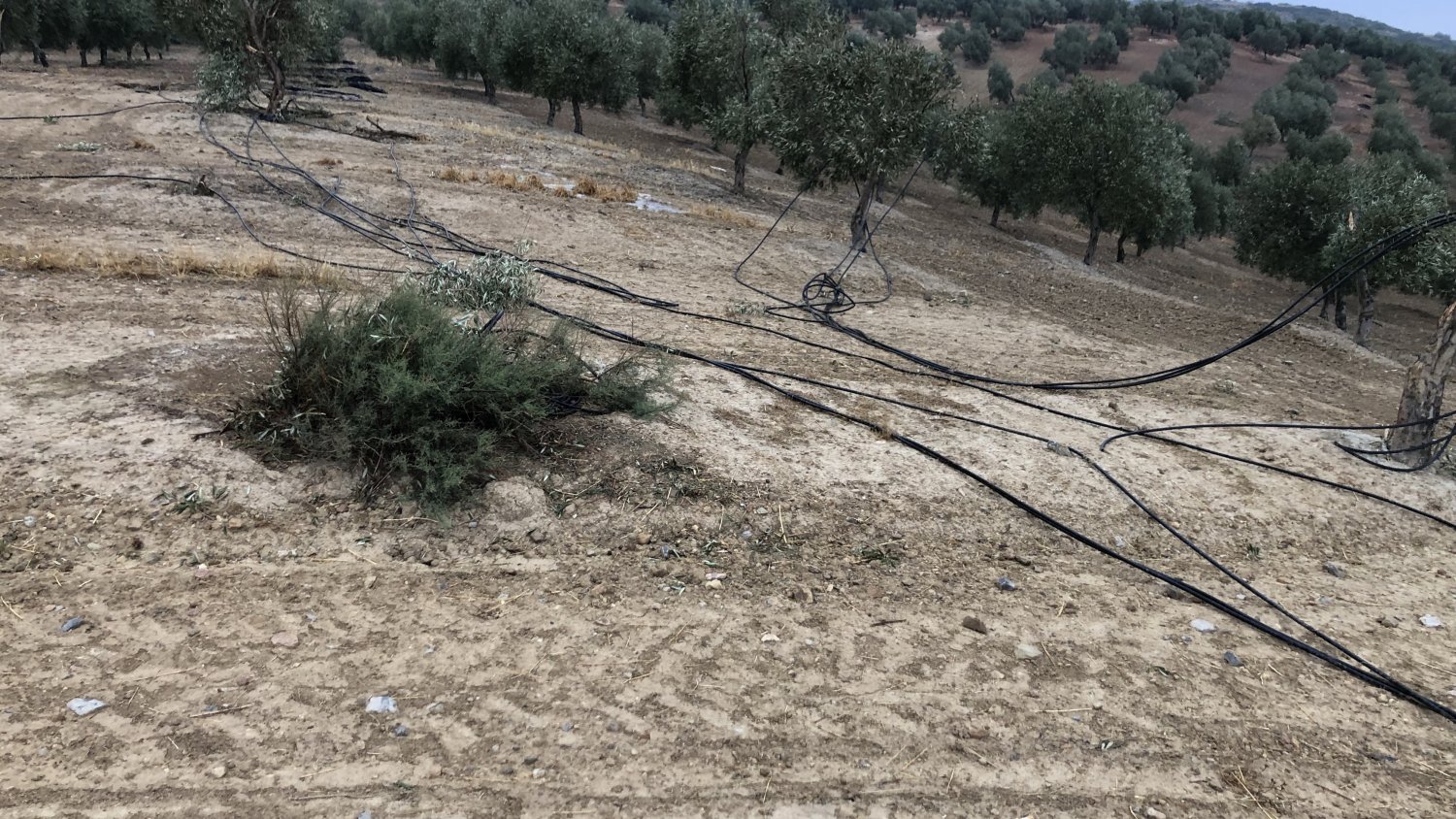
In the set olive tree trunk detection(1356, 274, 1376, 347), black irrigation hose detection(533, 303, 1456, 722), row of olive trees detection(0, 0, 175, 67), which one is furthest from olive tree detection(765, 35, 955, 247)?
row of olive trees detection(0, 0, 175, 67)

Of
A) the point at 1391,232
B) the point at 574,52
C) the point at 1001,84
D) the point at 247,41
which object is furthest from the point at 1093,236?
the point at 1001,84

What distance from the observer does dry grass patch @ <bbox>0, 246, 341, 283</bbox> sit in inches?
309

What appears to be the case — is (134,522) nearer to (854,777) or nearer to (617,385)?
(617,385)

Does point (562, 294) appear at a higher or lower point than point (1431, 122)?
lower

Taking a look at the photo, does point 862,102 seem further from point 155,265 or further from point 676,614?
point 676,614

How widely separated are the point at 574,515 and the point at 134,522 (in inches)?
89.4

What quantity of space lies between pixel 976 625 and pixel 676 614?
63.3 inches

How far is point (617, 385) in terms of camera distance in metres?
5.96

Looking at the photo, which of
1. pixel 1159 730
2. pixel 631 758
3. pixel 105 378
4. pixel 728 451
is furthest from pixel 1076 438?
pixel 105 378

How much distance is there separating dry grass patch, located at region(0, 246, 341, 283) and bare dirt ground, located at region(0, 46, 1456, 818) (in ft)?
0.35

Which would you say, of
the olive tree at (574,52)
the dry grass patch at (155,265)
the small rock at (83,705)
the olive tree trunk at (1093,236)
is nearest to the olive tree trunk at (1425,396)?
the small rock at (83,705)

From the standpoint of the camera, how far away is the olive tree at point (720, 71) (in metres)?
22.7

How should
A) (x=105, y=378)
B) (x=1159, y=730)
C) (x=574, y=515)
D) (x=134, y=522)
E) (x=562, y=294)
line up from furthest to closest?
(x=562, y=294) < (x=105, y=378) < (x=574, y=515) < (x=134, y=522) < (x=1159, y=730)

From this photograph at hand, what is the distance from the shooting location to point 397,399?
4.82m
